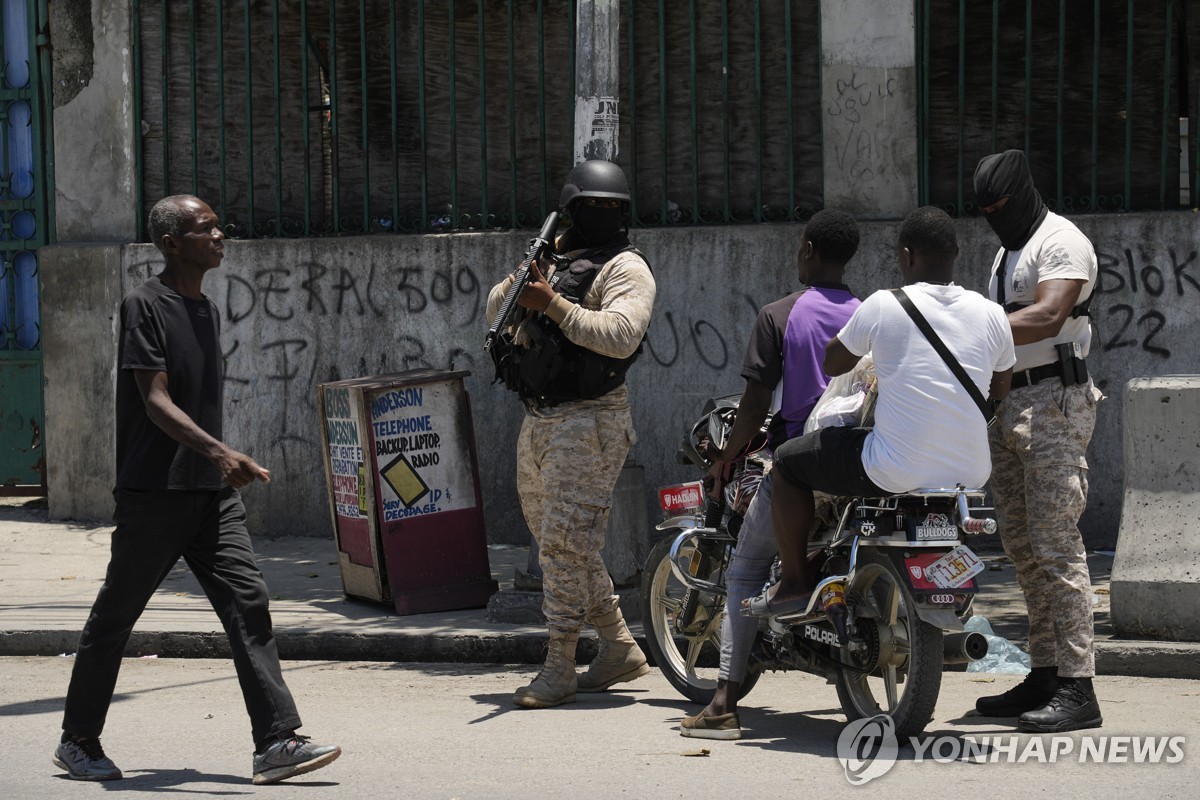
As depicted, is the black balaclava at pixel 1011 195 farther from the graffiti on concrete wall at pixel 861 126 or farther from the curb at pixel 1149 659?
the graffiti on concrete wall at pixel 861 126

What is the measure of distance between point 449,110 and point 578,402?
187 inches

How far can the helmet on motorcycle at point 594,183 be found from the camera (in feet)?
19.5

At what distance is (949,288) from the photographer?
17.0 ft

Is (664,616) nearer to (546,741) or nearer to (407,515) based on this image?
(546,741)

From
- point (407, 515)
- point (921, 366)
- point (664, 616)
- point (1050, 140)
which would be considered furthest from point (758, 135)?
point (921, 366)

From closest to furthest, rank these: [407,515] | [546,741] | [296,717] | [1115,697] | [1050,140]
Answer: [296,717]
[546,741]
[1115,697]
[407,515]
[1050,140]

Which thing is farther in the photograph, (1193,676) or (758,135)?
(758,135)

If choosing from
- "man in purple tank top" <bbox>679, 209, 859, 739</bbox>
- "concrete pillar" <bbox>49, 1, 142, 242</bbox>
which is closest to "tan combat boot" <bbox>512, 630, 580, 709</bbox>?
"man in purple tank top" <bbox>679, 209, 859, 739</bbox>

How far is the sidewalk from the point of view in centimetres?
708

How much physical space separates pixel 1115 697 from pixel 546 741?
225 centimetres

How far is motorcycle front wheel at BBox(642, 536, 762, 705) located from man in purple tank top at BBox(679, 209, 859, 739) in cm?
41

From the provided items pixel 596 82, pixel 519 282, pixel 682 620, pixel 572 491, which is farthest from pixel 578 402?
pixel 596 82

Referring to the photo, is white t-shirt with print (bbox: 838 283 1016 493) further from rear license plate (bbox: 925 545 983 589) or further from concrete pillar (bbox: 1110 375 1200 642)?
concrete pillar (bbox: 1110 375 1200 642)

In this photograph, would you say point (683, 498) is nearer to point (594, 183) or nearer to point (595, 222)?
point (595, 222)
